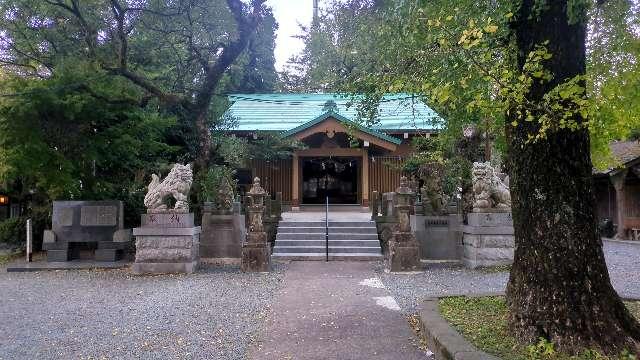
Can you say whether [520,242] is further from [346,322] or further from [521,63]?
[346,322]

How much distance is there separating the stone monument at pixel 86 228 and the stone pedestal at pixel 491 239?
28.6ft

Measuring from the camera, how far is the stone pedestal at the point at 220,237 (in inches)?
483

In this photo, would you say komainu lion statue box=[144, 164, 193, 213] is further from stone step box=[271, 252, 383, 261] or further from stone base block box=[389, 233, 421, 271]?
stone base block box=[389, 233, 421, 271]

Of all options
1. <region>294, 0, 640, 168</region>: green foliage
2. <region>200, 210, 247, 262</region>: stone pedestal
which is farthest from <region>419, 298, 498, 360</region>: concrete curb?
<region>200, 210, 247, 262</region>: stone pedestal

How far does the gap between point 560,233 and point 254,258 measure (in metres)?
7.45

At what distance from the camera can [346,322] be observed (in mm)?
6219

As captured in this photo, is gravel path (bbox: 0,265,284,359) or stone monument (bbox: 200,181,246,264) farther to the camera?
stone monument (bbox: 200,181,246,264)

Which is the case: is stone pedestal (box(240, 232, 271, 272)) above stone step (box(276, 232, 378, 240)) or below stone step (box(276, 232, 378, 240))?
below

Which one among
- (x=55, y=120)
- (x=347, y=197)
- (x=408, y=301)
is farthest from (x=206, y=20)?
(x=347, y=197)

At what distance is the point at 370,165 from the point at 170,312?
1336cm

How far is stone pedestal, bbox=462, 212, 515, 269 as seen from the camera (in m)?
11.1

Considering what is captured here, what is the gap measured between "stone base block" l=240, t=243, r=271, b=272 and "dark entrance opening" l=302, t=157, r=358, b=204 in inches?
399

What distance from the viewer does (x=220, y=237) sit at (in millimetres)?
12312

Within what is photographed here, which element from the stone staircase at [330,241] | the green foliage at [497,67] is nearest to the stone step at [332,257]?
the stone staircase at [330,241]
